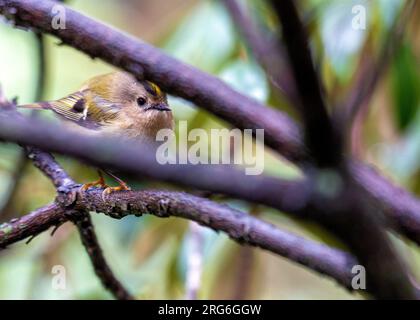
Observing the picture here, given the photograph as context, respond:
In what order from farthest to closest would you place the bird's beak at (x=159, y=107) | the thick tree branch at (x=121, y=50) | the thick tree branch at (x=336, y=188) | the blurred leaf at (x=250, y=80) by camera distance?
the bird's beak at (x=159, y=107) → the blurred leaf at (x=250, y=80) → the thick tree branch at (x=121, y=50) → the thick tree branch at (x=336, y=188)

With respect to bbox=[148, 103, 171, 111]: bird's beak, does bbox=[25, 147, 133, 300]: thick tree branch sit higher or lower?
lower

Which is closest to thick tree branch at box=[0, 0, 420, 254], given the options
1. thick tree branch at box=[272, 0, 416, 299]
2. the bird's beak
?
thick tree branch at box=[272, 0, 416, 299]

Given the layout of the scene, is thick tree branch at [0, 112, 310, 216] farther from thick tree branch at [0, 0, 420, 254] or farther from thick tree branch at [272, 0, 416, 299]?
thick tree branch at [0, 0, 420, 254]

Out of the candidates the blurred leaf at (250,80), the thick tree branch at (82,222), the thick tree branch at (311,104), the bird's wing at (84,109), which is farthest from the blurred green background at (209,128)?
the thick tree branch at (311,104)

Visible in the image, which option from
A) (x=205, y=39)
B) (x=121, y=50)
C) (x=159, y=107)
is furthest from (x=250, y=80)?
(x=121, y=50)

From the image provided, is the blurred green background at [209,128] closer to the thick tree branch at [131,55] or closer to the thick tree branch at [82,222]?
the thick tree branch at [82,222]
